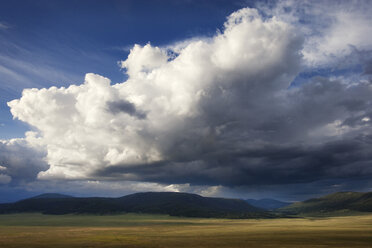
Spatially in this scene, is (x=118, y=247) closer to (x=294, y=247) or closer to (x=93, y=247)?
(x=93, y=247)

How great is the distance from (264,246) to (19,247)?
82.3m

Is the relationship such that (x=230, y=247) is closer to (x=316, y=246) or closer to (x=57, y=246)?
(x=316, y=246)

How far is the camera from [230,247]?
318ft

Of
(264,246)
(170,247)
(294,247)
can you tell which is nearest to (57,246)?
(170,247)

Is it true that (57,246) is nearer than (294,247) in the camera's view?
No

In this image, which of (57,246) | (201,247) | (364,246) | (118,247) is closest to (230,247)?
(201,247)

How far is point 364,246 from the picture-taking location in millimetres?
97312

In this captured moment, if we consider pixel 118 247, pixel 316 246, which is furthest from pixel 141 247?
pixel 316 246

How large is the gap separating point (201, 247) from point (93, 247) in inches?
1407

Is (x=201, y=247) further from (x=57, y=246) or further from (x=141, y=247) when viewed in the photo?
(x=57, y=246)

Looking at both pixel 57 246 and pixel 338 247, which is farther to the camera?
pixel 57 246

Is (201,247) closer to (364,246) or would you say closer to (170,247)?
(170,247)

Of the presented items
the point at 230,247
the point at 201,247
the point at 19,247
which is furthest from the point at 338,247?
the point at 19,247

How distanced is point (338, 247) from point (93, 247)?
79268 millimetres
